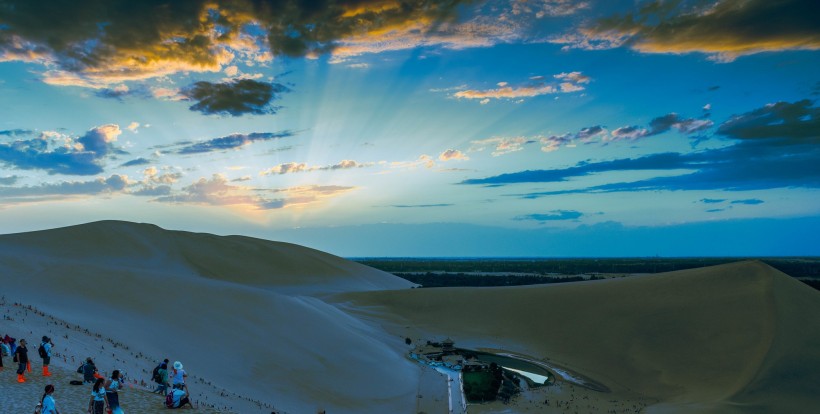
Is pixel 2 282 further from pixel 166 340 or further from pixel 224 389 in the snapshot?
pixel 224 389

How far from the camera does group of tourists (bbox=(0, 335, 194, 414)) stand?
12.9 meters

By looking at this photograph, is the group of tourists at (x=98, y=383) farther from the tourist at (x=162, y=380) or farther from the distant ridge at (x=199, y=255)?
the distant ridge at (x=199, y=255)

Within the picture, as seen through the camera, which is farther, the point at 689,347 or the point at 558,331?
the point at 558,331

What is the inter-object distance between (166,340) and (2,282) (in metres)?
12.9

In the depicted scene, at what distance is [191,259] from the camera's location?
231ft

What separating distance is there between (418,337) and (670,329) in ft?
60.7

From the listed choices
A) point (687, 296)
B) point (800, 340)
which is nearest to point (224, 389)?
point (800, 340)

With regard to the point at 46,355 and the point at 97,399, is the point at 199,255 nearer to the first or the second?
the point at 46,355

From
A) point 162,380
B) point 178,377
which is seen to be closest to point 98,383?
point 178,377

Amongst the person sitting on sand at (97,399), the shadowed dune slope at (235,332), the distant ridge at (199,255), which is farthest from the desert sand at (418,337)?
the distant ridge at (199,255)

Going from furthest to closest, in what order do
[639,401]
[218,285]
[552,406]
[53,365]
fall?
1. [218,285]
2. [639,401]
3. [552,406]
4. [53,365]

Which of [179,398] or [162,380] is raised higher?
[162,380]

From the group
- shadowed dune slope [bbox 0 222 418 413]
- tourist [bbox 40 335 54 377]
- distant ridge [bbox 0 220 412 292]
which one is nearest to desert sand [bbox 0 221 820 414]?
shadowed dune slope [bbox 0 222 418 413]

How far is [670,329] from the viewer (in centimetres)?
3712
